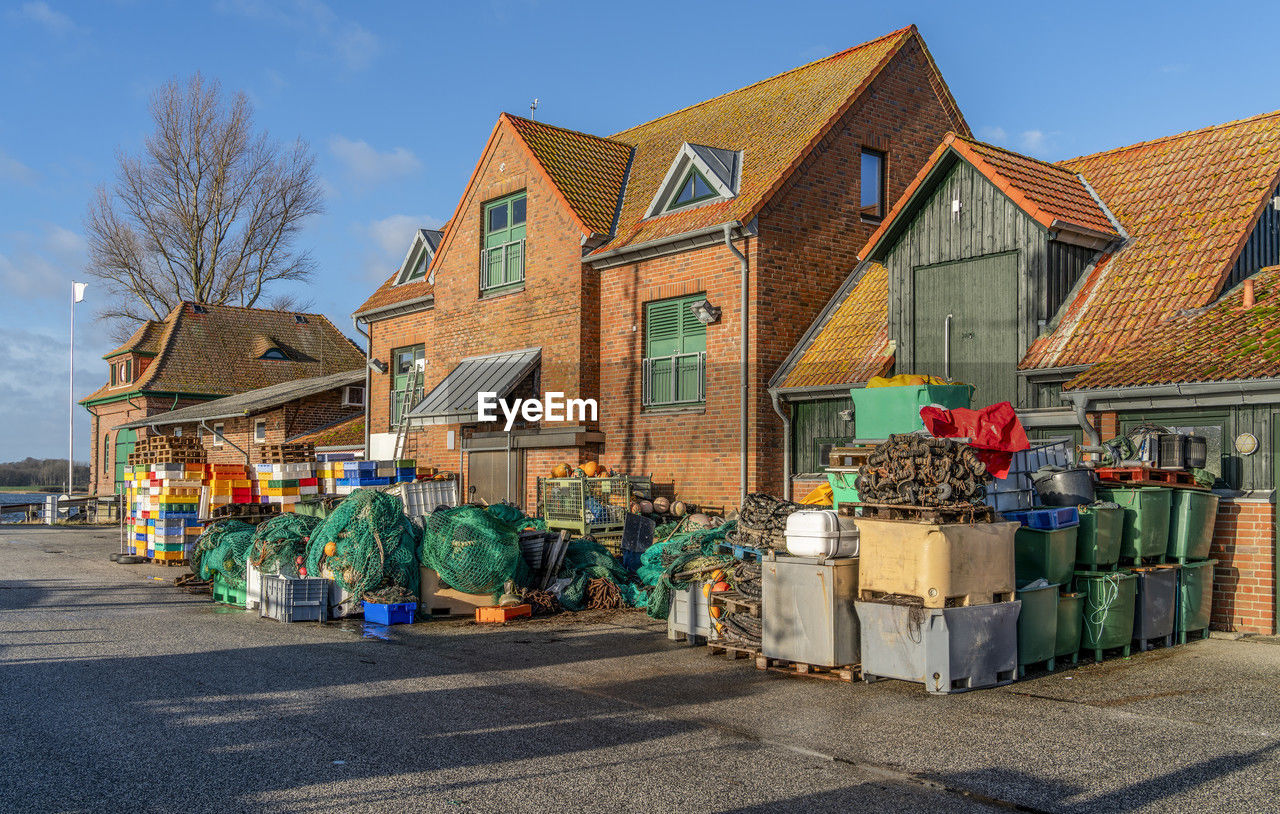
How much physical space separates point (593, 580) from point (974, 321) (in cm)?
Result: 629

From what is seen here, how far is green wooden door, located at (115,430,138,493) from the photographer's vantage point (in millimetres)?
42781

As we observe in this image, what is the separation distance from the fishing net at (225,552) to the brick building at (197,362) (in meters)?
26.9

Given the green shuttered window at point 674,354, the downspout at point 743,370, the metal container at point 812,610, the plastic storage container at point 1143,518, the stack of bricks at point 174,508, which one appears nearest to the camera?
the metal container at point 812,610

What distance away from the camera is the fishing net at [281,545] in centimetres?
1455

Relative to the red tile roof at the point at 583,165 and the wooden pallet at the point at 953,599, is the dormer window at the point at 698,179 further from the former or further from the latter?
the wooden pallet at the point at 953,599

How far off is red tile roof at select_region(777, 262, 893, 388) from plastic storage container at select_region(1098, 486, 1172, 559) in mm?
5214

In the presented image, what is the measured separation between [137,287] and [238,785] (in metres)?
49.3

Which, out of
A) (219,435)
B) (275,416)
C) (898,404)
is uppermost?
(275,416)

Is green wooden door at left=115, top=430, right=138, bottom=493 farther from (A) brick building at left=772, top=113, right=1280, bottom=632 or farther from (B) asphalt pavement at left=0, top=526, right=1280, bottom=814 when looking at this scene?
(A) brick building at left=772, top=113, right=1280, bottom=632

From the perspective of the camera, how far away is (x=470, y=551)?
13664mm

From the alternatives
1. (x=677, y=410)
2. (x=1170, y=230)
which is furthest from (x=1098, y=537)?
(x=677, y=410)

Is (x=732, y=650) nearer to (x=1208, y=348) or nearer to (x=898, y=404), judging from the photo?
(x=898, y=404)

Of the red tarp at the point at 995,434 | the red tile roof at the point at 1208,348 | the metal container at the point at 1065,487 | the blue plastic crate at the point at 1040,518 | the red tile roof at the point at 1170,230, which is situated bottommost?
the blue plastic crate at the point at 1040,518

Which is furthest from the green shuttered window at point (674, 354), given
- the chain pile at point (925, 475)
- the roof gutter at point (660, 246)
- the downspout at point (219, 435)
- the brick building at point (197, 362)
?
the brick building at point (197, 362)
